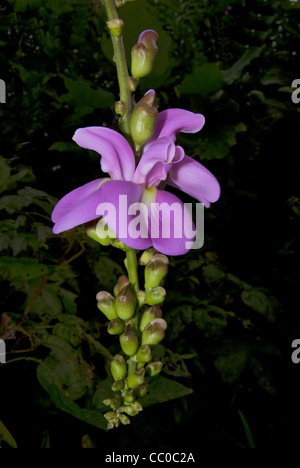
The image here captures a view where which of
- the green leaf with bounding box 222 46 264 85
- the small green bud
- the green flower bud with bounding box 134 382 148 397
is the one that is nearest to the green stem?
the small green bud

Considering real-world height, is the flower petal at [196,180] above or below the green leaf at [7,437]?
above

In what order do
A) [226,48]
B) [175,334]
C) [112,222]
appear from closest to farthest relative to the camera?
[112,222] → [175,334] → [226,48]

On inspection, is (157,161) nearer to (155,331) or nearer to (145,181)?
(145,181)

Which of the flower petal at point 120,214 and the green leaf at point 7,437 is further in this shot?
the green leaf at point 7,437

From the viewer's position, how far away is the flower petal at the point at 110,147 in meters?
0.33

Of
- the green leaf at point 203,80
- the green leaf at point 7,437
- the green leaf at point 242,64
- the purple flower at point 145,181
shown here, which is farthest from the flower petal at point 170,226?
the green leaf at point 242,64

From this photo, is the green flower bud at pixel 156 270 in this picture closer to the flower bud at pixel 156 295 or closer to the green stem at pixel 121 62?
the flower bud at pixel 156 295

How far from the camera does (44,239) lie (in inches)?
21.6

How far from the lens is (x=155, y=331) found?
36 centimetres

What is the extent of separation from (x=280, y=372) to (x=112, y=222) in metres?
0.61

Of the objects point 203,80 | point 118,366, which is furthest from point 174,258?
point 118,366

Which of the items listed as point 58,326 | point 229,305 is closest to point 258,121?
point 229,305

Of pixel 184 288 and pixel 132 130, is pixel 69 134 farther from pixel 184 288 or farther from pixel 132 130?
pixel 132 130

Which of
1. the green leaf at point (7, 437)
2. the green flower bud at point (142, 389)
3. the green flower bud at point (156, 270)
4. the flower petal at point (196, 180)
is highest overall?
the flower petal at point (196, 180)
